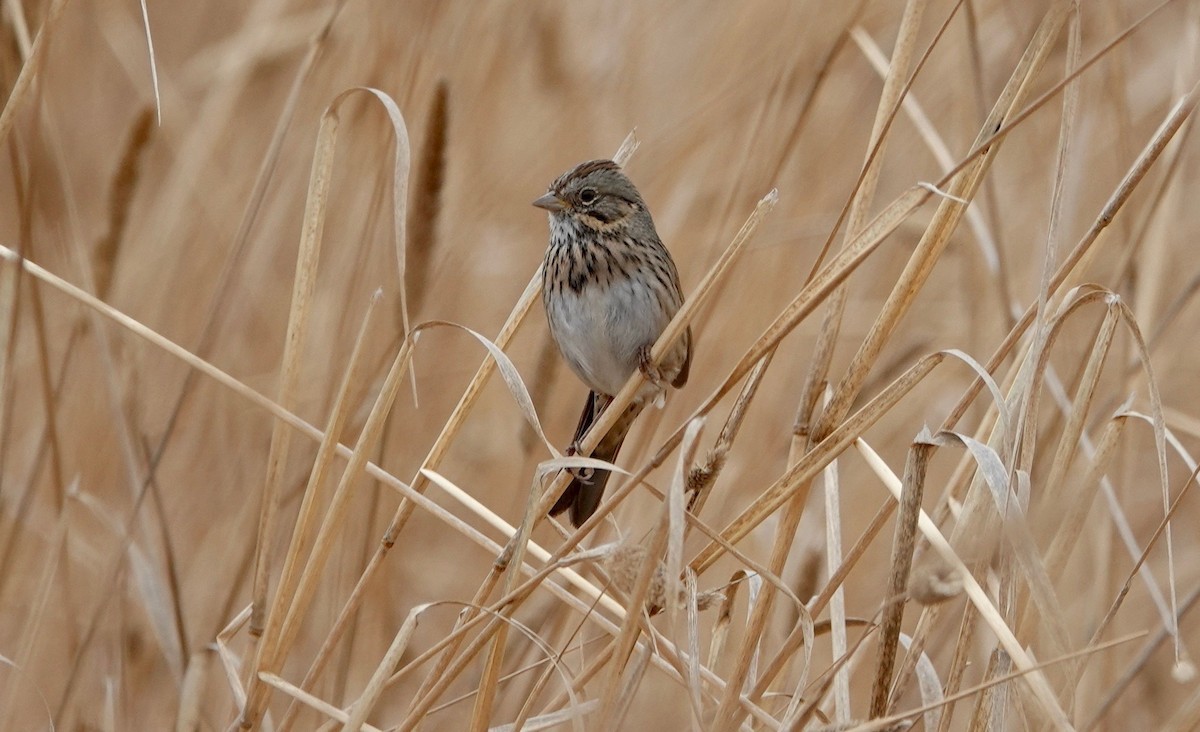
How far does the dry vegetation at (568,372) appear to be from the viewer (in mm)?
1813

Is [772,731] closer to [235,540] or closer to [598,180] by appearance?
[235,540]

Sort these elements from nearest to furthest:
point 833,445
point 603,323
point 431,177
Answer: point 833,445
point 431,177
point 603,323

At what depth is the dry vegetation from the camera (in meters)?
1.81

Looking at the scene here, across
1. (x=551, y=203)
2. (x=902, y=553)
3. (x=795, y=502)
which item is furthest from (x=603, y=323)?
(x=902, y=553)

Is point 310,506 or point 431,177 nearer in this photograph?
point 310,506

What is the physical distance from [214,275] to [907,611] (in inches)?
92.5

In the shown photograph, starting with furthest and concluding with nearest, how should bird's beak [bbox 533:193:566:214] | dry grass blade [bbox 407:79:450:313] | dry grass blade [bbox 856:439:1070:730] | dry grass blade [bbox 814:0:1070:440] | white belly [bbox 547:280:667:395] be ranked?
white belly [bbox 547:280:667:395]
bird's beak [bbox 533:193:566:214]
dry grass blade [bbox 407:79:450:313]
dry grass blade [bbox 814:0:1070:440]
dry grass blade [bbox 856:439:1070:730]

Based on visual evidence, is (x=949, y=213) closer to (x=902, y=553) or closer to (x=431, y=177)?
(x=902, y=553)

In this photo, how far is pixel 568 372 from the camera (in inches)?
161

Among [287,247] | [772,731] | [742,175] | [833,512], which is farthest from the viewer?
[287,247]

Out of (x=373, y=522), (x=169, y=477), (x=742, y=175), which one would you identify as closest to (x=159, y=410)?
(x=169, y=477)

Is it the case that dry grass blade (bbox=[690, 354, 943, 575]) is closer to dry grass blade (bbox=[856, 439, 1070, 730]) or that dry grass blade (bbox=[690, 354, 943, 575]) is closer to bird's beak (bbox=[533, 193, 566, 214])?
dry grass blade (bbox=[856, 439, 1070, 730])

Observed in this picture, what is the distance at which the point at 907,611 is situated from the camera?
3859 millimetres

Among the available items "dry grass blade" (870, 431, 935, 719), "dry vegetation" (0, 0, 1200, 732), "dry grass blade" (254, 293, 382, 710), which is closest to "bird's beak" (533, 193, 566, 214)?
"dry vegetation" (0, 0, 1200, 732)
